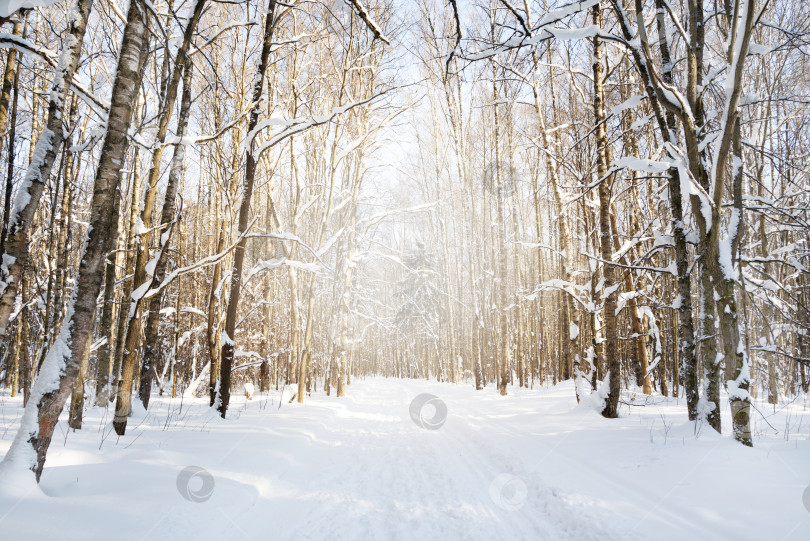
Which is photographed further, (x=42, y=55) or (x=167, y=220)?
(x=167, y=220)

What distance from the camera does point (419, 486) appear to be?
14.0 ft

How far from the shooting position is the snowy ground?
9.16 feet

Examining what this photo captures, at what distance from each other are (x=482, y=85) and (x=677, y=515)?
16948mm

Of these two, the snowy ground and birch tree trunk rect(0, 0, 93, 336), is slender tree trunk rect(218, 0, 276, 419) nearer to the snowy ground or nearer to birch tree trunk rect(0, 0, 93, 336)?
the snowy ground

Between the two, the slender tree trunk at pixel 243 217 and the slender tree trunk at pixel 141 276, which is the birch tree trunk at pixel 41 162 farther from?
the slender tree trunk at pixel 243 217

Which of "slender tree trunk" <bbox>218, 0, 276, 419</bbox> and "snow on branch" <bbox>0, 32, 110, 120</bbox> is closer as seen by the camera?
"snow on branch" <bbox>0, 32, 110, 120</bbox>

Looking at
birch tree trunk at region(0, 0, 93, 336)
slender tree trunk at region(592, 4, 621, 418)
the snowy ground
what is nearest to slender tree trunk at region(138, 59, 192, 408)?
birch tree trunk at region(0, 0, 93, 336)

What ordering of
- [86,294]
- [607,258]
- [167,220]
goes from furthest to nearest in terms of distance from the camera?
[607,258] → [167,220] → [86,294]

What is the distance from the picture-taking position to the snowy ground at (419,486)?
2791 millimetres

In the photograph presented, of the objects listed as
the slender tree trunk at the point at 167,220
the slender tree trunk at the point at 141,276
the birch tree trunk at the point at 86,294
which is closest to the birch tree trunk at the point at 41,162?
the birch tree trunk at the point at 86,294

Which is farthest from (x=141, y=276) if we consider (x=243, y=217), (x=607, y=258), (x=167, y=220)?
(x=607, y=258)

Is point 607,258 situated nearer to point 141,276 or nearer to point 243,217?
point 243,217

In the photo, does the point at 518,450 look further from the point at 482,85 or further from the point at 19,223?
the point at 482,85

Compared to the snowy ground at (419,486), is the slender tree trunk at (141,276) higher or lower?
higher
